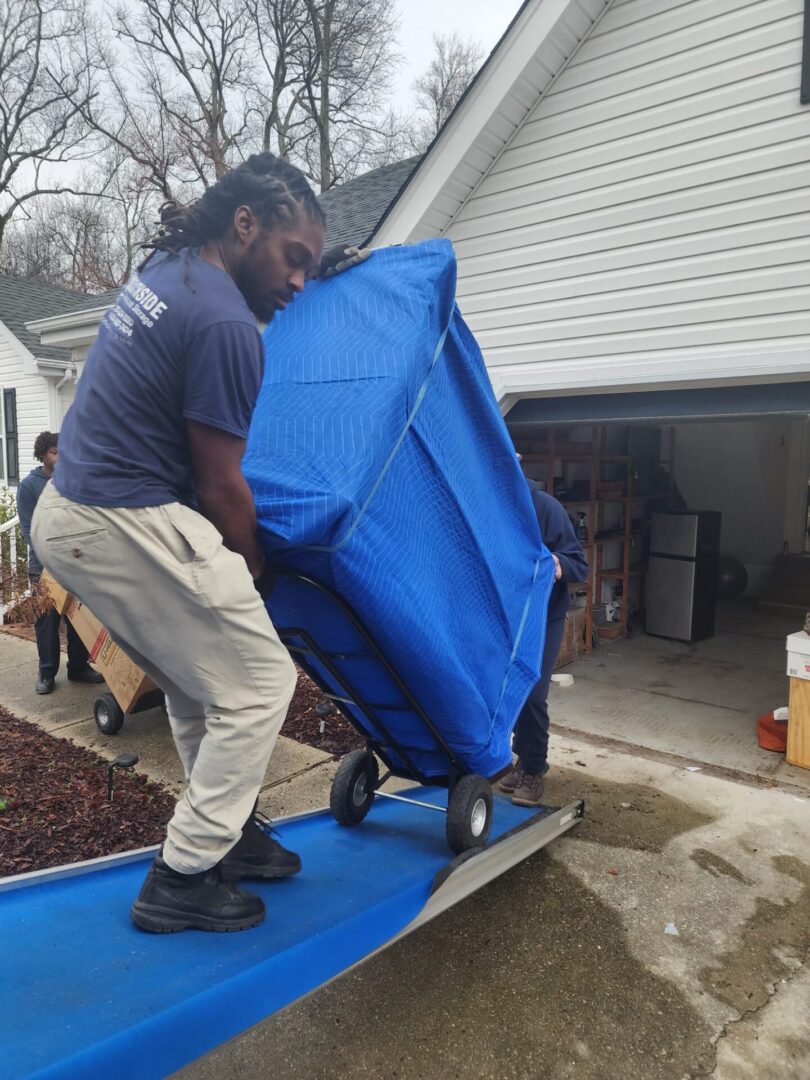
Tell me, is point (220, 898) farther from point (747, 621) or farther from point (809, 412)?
point (747, 621)

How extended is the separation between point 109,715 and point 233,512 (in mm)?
3704

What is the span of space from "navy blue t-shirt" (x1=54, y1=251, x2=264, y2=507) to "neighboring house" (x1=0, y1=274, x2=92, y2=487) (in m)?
11.4

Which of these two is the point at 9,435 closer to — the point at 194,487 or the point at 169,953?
the point at 194,487

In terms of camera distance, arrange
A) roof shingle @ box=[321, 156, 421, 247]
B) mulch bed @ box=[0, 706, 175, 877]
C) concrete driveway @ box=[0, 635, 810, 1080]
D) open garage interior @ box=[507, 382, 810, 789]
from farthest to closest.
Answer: roof shingle @ box=[321, 156, 421, 247] → open garage interior @ box=[507, 382, 810, 789] → mulch bed @ box=[0, 706, 175, 877] → concrete driveway @ box=[0, 635, 810, 1080]

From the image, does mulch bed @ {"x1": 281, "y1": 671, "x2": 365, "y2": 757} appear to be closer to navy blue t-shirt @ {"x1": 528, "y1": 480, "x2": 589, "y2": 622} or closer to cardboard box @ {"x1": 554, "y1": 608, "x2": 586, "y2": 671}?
navy blue t-shirt @ {"x1": 528, "y1": 480, "x2": 589, "y2": 622}

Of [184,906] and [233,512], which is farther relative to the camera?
[184,906]

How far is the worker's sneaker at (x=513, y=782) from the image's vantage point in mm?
3957

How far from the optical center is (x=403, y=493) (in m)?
2.21

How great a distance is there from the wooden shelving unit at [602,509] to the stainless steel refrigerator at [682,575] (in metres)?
0.22

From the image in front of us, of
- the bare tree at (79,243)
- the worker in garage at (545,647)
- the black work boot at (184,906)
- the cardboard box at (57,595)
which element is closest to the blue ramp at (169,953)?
the black work boot at (184,906)

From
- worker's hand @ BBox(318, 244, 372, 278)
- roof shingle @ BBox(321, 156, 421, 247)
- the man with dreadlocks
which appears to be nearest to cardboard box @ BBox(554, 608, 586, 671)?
roof shingle @ BBox(321, 156, 421, 247)

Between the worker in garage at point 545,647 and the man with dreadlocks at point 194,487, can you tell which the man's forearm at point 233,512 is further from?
the worker in garage at point 545,647

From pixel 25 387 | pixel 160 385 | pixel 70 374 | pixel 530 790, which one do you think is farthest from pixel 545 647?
pixel 25 387

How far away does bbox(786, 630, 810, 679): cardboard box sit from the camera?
14.9ft
